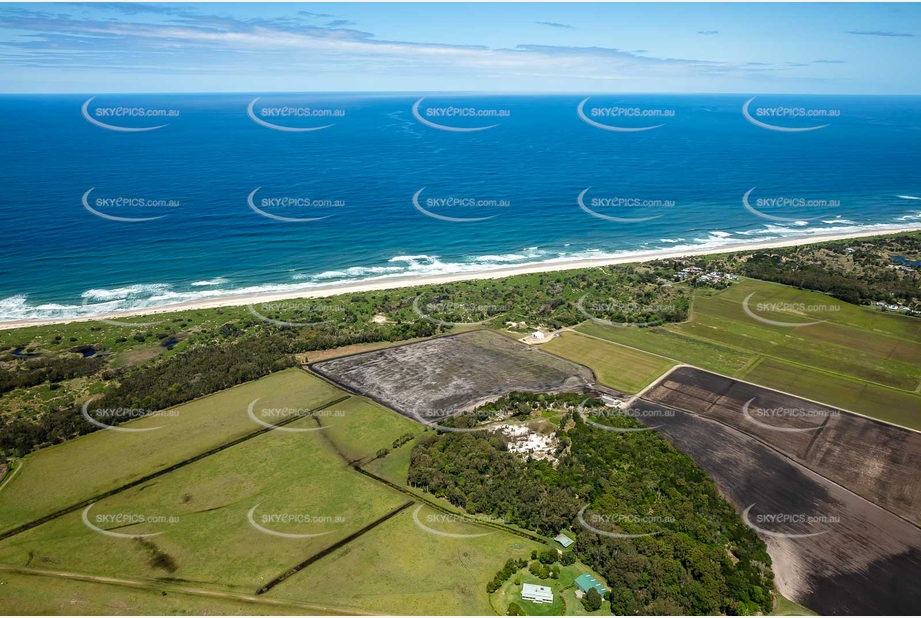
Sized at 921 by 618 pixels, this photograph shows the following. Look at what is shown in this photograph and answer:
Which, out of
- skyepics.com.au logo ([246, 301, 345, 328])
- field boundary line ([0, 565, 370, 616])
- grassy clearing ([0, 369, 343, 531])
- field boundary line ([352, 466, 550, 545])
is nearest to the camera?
field boundary line ([0, 565, 370, 616])

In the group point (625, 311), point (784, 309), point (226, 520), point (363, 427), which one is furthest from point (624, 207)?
point (226, 520)

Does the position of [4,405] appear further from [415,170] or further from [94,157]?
[94,157]

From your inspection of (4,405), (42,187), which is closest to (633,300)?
(4,405)

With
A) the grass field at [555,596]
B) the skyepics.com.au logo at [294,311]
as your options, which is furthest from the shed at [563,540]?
the skyepics.com.au logo at [294,311]

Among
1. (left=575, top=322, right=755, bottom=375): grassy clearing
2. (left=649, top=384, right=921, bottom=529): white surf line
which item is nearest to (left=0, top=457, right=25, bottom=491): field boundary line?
(left=649, top=384, right=921, bottom=529): white surf line

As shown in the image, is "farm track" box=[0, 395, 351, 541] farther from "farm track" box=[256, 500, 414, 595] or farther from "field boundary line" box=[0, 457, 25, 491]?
"farm track" box=[256, 500, 414, 595]

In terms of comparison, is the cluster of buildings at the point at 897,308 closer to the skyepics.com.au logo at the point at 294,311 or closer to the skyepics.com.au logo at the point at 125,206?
the skyepics.com.au logo at the point at 294,311
